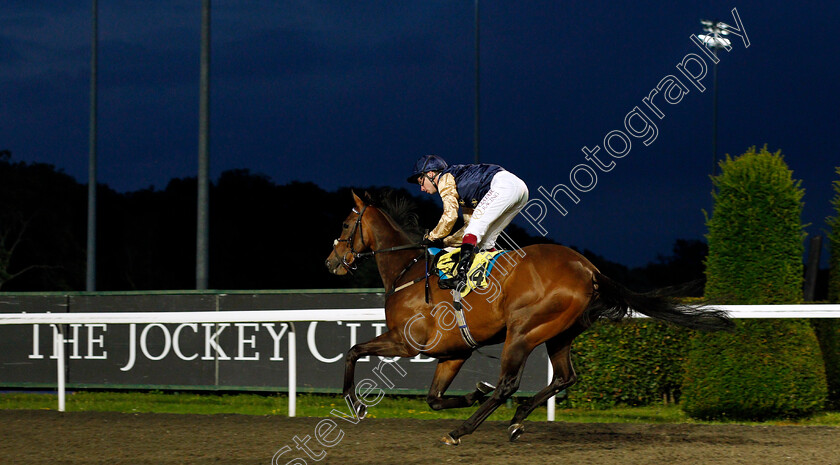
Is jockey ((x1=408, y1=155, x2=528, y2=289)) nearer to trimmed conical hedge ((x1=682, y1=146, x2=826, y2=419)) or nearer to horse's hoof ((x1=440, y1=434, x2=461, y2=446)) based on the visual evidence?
horse's hoof ((x1=440, y1=434, x2=461, y2=446))

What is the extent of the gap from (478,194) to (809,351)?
102 inches

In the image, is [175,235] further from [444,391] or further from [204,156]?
[444,391]

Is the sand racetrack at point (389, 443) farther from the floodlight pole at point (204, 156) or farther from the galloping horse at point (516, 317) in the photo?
the floodlight pole at point (204, 156)

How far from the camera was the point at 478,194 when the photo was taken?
4.94 metres

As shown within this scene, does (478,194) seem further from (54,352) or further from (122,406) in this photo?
(54,352)

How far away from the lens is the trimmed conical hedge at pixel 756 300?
18.8 feet

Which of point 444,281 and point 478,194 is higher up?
point 478,194

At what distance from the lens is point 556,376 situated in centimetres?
491

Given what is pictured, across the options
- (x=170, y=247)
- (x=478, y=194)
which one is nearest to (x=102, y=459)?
(x=478, y=194)

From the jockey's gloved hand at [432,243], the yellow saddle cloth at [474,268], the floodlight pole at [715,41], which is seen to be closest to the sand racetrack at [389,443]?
the yellow saddle cloth at [474,268]

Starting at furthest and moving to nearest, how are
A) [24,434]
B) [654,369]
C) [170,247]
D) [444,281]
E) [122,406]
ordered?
[170,247], [122,406], [654,369], [24,434], [444,281]

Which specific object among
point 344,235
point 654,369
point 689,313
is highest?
point 344,235

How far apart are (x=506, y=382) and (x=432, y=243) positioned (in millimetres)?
918

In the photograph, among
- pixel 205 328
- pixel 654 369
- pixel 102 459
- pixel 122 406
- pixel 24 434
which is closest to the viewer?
pixel 102 459
